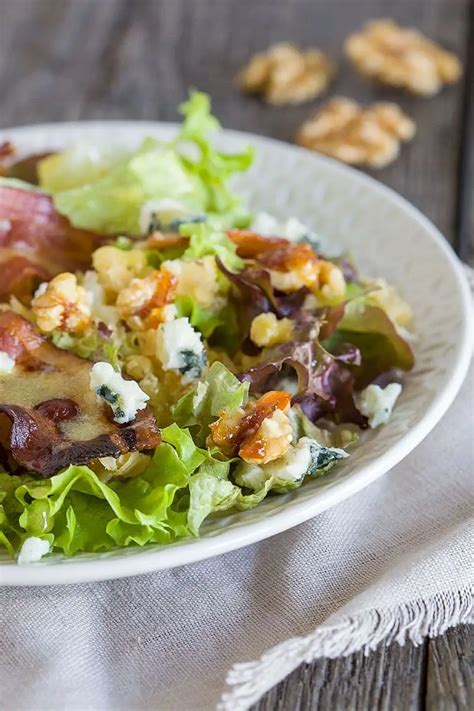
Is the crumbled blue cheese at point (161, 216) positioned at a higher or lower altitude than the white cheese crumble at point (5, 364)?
higher

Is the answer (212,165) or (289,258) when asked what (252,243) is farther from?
(212,165)

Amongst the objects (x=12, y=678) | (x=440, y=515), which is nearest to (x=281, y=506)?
(x=440, y=515)

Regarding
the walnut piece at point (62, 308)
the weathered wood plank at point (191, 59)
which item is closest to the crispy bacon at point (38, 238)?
the walnut piece at point (62, 308)

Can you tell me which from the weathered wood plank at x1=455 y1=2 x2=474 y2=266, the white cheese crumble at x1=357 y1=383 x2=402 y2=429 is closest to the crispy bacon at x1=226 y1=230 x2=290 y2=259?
the white cheese crumble at x1=357 y1=383 x2=402 y2=429

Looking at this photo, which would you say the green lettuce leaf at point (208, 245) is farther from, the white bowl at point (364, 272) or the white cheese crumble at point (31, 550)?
the white cheese crumble at point (31, 550)

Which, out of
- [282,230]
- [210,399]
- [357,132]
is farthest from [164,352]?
[357,132]

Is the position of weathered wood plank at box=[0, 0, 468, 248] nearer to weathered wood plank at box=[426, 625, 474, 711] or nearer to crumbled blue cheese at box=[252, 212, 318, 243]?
crumbled blue cheese at box=[252, 212, 318, 243]
